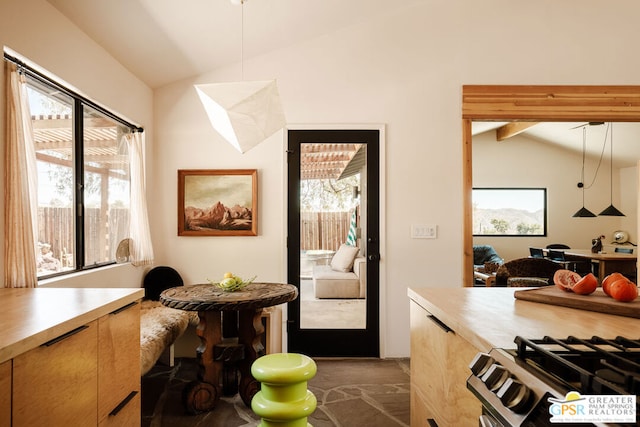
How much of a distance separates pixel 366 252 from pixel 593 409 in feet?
10.3

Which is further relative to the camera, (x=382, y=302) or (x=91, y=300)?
(x=382, y=302)

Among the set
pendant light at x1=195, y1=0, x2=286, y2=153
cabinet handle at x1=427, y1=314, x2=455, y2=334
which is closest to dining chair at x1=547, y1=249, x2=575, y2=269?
cabinet handle at x1=427, y1=314, x2=455, y2=334

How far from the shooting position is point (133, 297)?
180 cm

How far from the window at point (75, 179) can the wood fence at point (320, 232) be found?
1.58m

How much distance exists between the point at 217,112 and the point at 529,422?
1.84 metres

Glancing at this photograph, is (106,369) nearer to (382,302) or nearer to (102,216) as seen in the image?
(102,216)

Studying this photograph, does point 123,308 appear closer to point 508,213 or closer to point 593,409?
point 593,409

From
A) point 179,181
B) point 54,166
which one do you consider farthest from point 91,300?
point 179,181

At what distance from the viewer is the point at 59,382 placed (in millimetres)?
1263

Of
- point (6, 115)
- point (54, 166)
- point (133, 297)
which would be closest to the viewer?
point (133, 297)

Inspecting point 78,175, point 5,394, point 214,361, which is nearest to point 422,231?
point 214,361

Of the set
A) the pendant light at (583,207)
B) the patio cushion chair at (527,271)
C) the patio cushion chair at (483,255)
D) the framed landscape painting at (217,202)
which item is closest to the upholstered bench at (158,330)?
the framed landscape painting at (217,202)

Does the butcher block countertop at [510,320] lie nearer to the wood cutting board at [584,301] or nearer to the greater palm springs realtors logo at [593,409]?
the wood cutting board at [584,301]

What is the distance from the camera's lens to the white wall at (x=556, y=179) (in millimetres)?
8406
